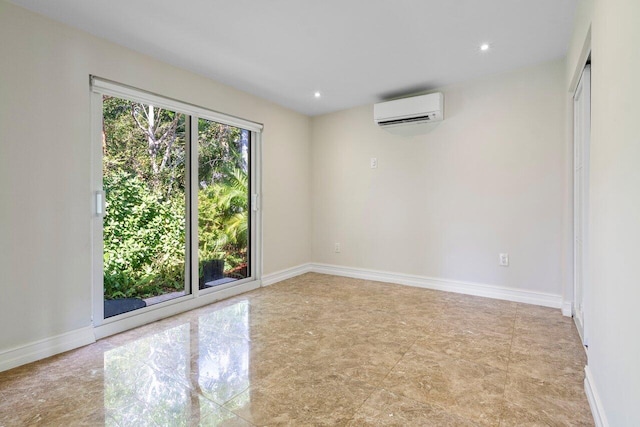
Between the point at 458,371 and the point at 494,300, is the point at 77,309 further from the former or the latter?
the point at 494,300

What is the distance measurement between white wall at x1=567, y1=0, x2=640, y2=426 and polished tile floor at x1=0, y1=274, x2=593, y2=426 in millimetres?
429

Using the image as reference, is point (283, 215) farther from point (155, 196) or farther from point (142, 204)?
point (142, 204)

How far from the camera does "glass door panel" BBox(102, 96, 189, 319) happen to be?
8.59ft

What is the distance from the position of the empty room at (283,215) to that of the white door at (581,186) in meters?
0.03

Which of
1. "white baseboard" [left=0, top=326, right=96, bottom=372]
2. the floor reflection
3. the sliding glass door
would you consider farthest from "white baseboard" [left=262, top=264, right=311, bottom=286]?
"white baseboard" [left=0, top=326, right=96, bottom=372]

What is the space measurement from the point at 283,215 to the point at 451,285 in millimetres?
2277

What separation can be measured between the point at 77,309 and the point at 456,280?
3.59 metres

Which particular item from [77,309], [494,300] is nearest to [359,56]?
[494,300]

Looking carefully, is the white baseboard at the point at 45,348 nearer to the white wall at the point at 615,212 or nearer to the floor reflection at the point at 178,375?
the floor reflection at the point at 178,375

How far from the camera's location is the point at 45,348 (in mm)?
2162

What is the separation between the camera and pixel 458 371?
1933 mm

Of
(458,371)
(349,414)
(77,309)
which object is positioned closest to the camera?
(349,414)

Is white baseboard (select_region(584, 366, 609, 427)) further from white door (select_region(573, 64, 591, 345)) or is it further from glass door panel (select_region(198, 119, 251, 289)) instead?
glass door panel (select_region(198, 119, 251, 289))

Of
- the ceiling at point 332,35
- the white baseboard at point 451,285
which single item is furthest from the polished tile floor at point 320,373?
the ceiling at point 332,35
